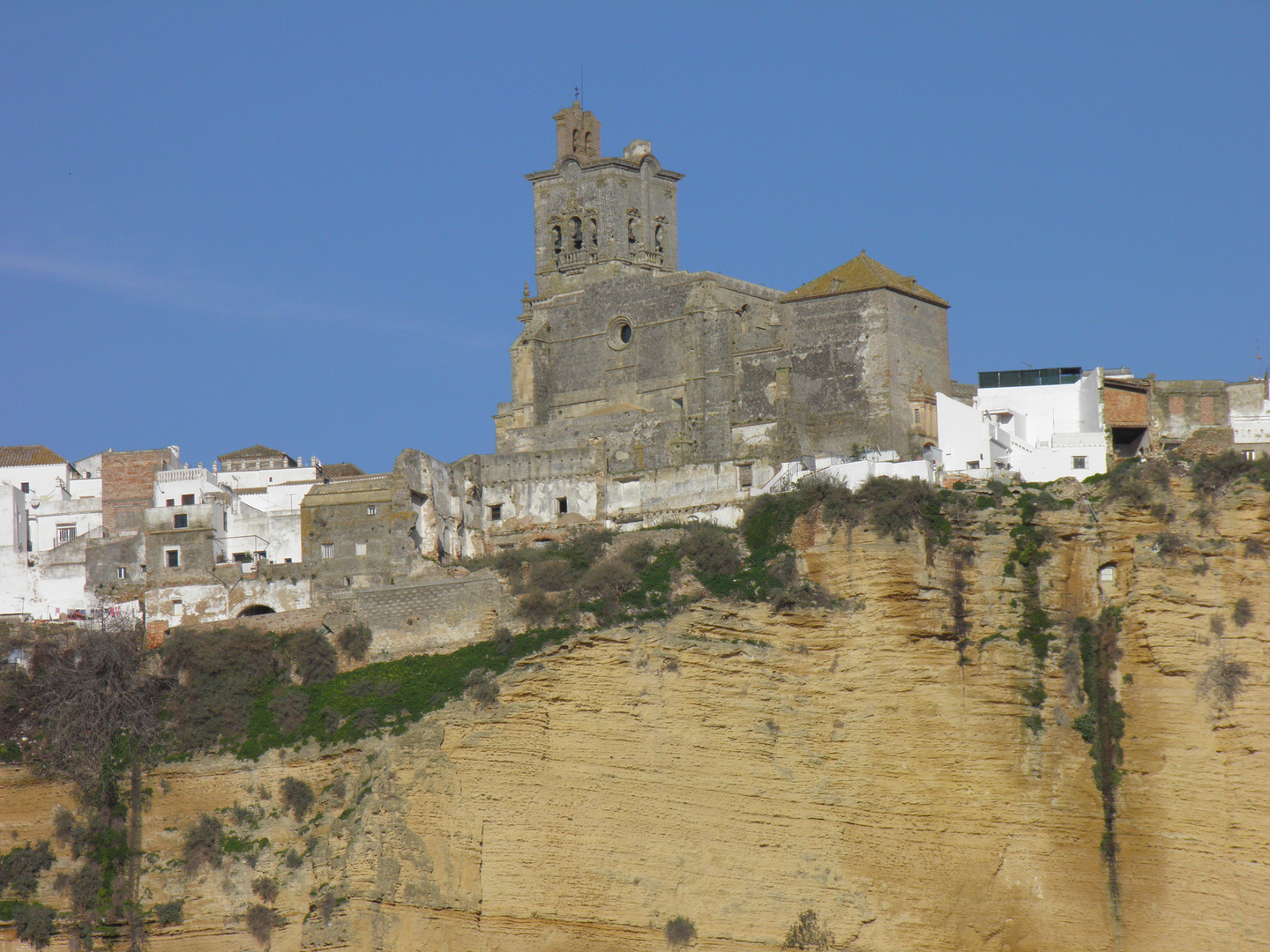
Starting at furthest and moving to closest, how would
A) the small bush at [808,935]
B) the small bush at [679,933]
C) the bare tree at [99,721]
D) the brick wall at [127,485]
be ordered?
the brick wall at [127,485] → the bare tree at [99,721] → the small bush at [808,935] → the small bush at [679,933]

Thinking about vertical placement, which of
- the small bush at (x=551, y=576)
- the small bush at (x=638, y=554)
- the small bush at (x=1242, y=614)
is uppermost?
the small bush at (x=638, y=554)

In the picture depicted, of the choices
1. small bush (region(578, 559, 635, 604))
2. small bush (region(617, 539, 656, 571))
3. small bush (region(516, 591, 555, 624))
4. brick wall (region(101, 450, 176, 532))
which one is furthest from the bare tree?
small bush (region(617, 539, 656, 571))

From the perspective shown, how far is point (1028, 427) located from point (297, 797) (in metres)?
20.0

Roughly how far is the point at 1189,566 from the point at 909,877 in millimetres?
9134

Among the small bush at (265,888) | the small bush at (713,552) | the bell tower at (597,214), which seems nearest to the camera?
the small bush at (265,888)

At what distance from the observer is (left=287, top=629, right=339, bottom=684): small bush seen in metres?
50.1

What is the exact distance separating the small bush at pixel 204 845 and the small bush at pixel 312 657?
3987 millimetres

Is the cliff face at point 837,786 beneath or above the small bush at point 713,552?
beneath

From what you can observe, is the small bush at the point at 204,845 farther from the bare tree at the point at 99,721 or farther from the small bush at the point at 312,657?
the small bush at the point at 312,657

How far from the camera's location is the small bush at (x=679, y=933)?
46.2 m

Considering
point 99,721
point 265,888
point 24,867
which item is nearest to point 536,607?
point 265,888

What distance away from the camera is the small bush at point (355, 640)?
50406mm

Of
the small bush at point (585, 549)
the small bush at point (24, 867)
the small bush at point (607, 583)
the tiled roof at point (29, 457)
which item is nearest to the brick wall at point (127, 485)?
the tiled roof at point (29, 457)

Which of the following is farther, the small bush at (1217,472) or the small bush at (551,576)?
the small bush at (551,576)
